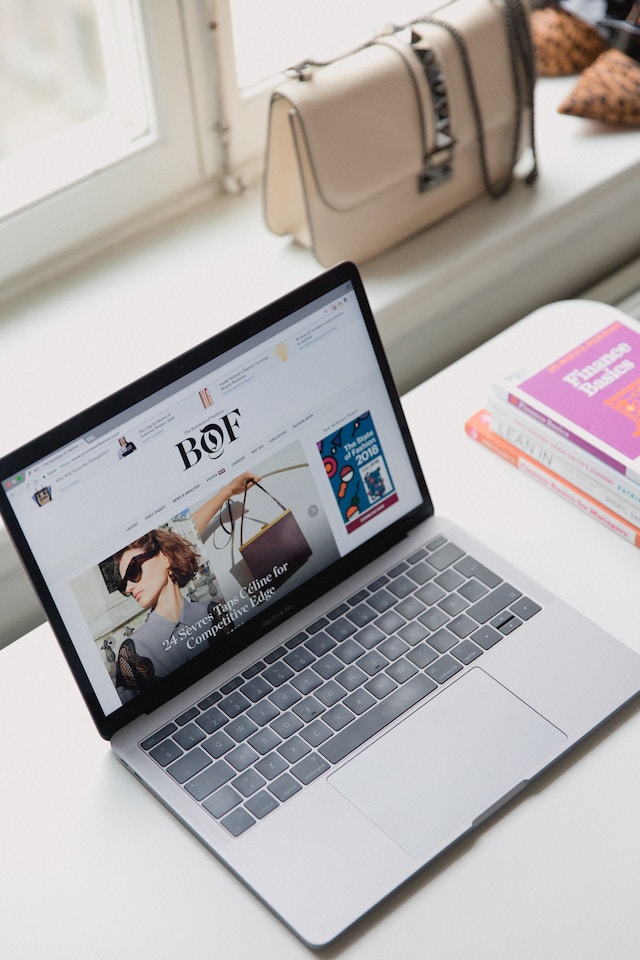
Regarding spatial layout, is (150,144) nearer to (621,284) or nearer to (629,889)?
(621,284)

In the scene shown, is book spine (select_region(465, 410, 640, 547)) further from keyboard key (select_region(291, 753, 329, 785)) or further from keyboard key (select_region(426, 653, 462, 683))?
keyboard key (select_region(291, 753, 329, 785))

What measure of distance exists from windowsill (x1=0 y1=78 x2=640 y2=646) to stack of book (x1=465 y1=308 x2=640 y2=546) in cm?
22

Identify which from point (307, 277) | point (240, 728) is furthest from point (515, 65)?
point (240, 728)

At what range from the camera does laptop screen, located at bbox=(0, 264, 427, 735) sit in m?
0.82

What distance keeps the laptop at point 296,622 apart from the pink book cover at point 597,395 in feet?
0.47

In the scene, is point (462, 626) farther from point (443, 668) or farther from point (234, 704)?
point (234, 704)

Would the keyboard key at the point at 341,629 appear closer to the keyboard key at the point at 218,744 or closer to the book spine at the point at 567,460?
the keyboard key at the point at 218,744

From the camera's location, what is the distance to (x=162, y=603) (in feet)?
2.84

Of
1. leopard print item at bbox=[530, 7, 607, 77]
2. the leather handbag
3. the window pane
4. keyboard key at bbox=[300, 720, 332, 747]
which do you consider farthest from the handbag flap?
keyboard key at bbox=[300, 720, 332, 747]

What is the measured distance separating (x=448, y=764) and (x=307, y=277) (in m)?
0.64

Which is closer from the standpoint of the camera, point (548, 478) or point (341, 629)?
point (341, 629)

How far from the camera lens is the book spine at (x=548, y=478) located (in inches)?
39.7

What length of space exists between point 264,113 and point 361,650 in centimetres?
76

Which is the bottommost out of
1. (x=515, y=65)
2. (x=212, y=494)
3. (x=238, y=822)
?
(x=238, y=822)
